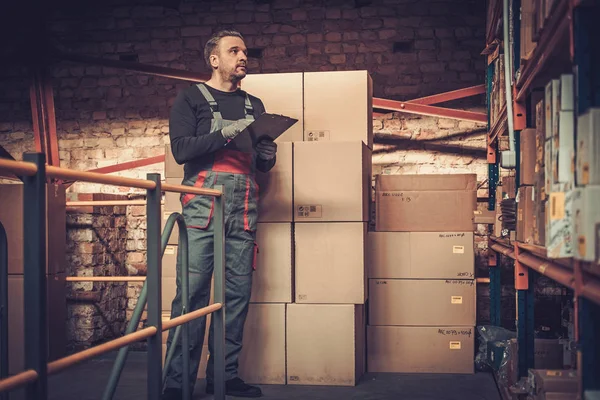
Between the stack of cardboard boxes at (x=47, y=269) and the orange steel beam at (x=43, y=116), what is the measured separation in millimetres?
598

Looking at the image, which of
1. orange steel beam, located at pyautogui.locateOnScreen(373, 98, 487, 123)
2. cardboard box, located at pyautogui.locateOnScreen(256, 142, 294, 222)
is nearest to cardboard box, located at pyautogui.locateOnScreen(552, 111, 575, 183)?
cardboard box, located at pyautogui.locateOnScreen(256, 142, 294, 222)

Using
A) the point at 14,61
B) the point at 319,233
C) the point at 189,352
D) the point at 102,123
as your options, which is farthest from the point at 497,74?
the point at 14,61

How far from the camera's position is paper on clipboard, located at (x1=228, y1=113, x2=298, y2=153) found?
112 inches

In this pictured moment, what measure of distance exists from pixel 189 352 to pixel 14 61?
9.87ft

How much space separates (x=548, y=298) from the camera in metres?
4.27

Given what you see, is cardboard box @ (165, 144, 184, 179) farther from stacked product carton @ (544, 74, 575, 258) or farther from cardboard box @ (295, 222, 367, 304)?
stacked product carton @ (544, 74, 575, 258)

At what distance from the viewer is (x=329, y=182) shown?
3.41 meters

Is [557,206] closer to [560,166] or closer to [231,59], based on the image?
[560,166]

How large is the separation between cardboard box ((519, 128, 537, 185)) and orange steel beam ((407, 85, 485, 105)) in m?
1.91

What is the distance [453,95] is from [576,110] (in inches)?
112

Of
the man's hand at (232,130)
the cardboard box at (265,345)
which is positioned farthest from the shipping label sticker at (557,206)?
the cardboard box at (265,345)

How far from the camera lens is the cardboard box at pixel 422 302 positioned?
12.2 ft

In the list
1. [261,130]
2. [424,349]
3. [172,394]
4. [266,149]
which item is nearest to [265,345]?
[172,394]

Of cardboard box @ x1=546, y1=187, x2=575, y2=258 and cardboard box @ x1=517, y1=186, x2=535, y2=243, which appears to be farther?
cardboard box @ x1=517, y1=186, x2=535, y2=243
